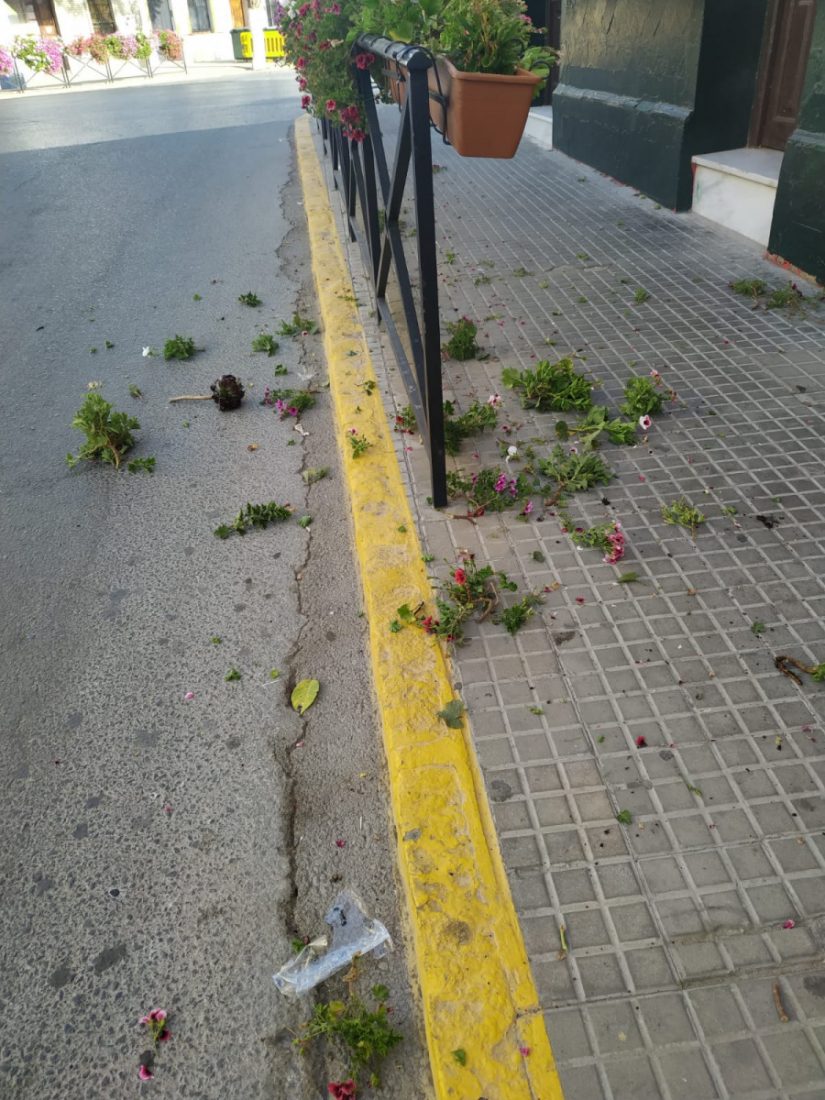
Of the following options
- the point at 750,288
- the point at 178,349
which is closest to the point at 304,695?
the point at 178,349

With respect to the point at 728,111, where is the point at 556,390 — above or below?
below

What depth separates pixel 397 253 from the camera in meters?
4.11

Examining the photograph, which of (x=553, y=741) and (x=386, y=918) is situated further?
(x=553, y=741)

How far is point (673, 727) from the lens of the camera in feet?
8.18

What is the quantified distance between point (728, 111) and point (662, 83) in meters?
0.78

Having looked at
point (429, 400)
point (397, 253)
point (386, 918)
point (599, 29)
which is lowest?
point (386, 918)

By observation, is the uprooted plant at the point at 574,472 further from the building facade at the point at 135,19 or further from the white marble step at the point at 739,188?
the building facade at the point at 135,19

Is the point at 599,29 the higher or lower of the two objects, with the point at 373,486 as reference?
higher

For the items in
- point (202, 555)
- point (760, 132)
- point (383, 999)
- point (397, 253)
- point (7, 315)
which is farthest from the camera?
point (760, 132)

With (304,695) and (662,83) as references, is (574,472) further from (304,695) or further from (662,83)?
(662,83)

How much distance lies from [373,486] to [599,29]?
7548mm

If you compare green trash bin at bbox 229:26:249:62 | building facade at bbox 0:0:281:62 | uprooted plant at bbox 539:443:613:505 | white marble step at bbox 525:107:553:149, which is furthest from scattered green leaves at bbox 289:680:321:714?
building facade at bbox 0:0:281:62

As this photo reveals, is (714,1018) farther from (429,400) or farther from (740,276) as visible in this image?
(740,276)

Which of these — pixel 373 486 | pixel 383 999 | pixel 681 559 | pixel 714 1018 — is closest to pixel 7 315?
pixel 373 486
